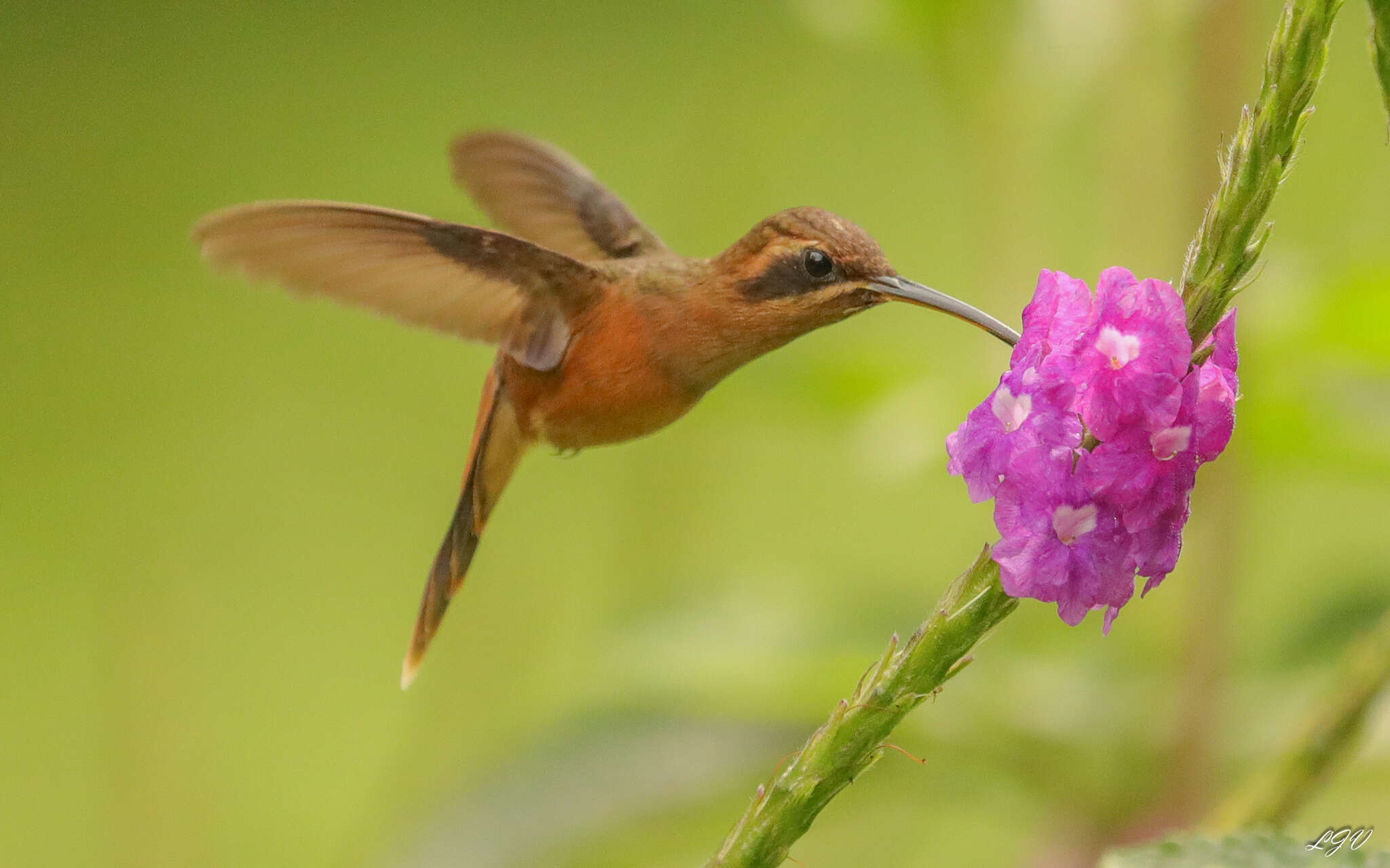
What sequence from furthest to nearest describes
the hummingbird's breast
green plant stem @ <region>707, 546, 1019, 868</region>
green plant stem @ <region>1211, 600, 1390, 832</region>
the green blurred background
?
the green blurred background → the hummingbird's breast → green plant stem @ <region>1211, 600, 1390, 832</region> → green plant stem @ <region>707, 546, 1019, 868</region>

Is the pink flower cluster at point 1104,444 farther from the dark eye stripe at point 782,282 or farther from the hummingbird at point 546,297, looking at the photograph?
the dark eye stripe at point 782,282

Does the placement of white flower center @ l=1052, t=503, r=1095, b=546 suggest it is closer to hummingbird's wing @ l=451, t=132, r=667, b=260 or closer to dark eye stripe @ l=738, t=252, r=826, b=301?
dark eye stripe @ l=738, t=252, r=826, b=301

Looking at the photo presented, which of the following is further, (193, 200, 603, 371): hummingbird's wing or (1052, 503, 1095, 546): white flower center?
(193, 200, 603, 371): hummingbird's wing

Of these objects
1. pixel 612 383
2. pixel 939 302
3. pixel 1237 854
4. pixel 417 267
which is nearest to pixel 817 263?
pixel 939 302

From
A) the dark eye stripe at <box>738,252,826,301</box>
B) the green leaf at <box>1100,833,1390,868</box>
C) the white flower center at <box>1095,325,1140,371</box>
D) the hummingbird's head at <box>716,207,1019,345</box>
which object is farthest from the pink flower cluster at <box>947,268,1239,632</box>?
the dark eye stripe at <box>738,252,826,301</box>

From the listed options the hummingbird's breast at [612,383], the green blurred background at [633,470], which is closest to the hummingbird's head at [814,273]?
the hummingbird's breast at [612,383]

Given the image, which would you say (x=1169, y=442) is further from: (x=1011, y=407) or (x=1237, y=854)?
(x=1237, y=854)

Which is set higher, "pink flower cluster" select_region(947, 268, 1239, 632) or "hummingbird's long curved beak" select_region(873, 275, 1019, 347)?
"hummingbird's long curved beak" select_region(873, 275, 1019, 347)
